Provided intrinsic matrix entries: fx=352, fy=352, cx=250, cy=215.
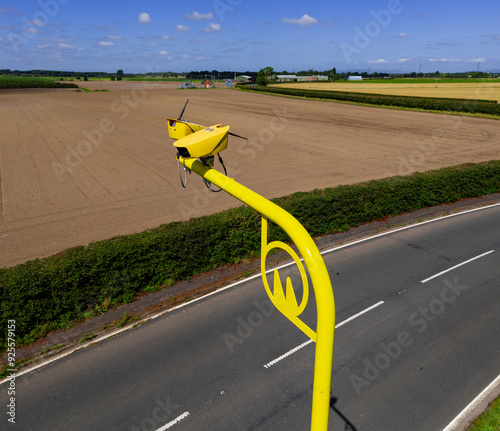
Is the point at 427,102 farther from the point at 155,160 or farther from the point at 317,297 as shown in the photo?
the point at 317,297

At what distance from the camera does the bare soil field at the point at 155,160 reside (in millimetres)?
18578

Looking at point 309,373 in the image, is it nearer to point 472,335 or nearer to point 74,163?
point 472,335

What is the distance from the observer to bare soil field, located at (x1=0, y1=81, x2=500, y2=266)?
A: 18.6 metres

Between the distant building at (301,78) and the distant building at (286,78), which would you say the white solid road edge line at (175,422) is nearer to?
the distant building at (301,78)

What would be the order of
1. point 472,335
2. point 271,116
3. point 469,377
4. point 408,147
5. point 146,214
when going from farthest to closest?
point 271,116 < point 408,147 < point 146,214 < point 472,335 < point 469,377

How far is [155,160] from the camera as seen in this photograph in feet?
100

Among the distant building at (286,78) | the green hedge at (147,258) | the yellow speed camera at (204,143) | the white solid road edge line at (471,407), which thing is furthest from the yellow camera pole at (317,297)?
the distant building at (286,78)

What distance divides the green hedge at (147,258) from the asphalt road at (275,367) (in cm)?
164

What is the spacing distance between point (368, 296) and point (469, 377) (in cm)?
381

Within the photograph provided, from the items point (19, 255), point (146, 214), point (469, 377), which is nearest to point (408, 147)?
point (146, 214)

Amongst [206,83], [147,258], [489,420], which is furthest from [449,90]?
[489,420]

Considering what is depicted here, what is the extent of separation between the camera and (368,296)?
12.2 metres

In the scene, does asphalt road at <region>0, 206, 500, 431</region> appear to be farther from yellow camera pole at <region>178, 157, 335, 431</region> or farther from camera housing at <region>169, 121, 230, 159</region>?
camera housing at <region>169, 121, 230, 159</region>

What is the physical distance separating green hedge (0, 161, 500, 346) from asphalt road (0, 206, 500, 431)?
1.64 meters
